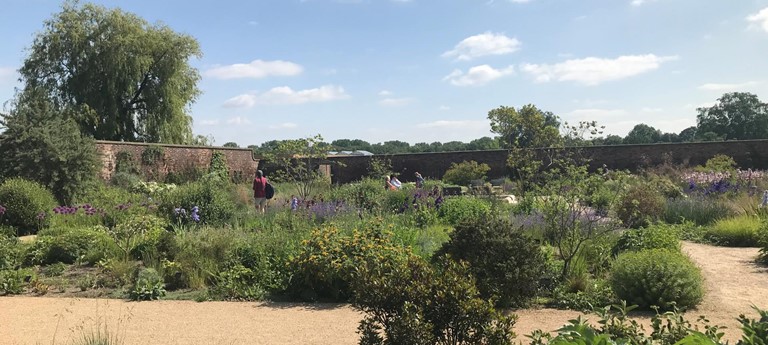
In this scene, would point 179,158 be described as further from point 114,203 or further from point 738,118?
point 738,118

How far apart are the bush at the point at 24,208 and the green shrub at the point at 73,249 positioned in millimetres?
3352

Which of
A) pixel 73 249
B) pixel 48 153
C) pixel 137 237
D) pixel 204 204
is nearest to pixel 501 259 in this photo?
pixel 137 237

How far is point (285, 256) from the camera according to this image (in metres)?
7.21

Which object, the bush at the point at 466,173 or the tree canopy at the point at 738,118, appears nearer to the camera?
the bush at the point at 466,173

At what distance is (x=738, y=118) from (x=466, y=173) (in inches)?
2514

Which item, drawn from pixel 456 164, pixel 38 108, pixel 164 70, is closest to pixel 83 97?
pixel 164 70

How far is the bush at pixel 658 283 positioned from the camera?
559 cm

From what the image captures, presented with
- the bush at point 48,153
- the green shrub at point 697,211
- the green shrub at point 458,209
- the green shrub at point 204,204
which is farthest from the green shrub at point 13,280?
the green shrub at point 697,211

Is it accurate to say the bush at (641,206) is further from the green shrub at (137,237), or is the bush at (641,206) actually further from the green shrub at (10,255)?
the green shrub at (10,255)

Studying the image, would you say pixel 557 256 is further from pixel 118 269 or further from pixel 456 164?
pixel 456 164

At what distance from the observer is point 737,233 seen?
971 centimetres

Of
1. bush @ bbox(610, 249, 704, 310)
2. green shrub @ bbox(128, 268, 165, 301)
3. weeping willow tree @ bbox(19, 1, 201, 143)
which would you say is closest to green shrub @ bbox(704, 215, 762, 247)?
bush @ bbox(610, 249, 704, 310)

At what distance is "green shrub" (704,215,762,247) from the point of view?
31.4 feet

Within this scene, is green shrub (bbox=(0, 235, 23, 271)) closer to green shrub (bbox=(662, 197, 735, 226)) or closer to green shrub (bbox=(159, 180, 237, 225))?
green shrub (bbox=(159, 180, 237, 225))
